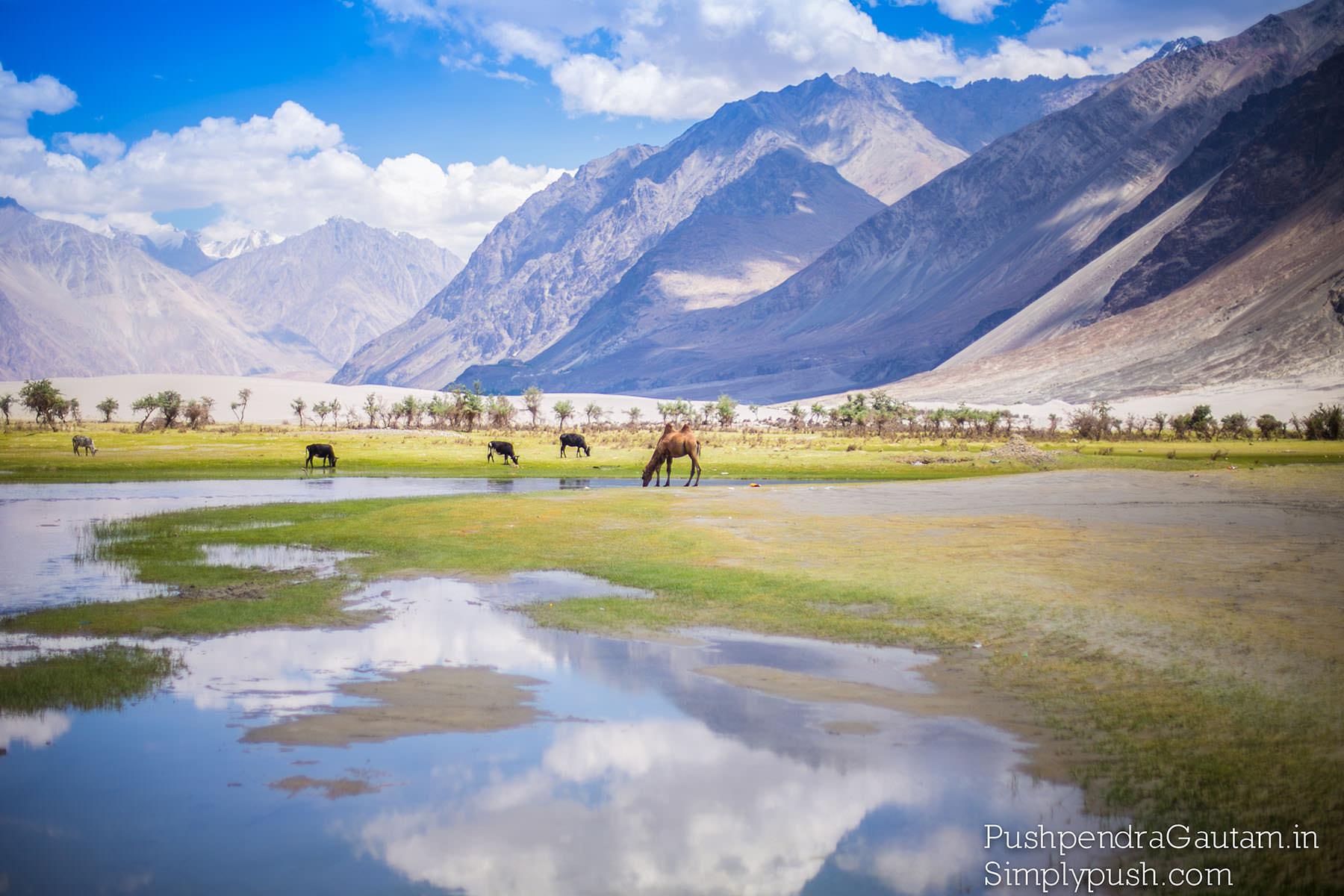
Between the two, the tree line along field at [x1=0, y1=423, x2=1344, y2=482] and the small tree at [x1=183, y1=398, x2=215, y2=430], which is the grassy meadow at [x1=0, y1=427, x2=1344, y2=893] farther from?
the small tree at [x1=183, y1=398, x2=215, y2=430]

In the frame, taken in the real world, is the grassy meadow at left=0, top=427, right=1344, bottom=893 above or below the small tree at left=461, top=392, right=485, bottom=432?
below

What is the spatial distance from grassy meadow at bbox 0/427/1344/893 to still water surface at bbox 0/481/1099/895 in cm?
135

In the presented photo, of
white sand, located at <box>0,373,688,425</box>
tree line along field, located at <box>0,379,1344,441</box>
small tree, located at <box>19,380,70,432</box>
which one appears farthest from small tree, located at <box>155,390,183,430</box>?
white sand, located at <box>0,373,688,425</box>

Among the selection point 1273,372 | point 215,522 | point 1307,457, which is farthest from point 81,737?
point 1273,372

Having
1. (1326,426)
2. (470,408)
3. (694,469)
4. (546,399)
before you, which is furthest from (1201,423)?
(546,399)

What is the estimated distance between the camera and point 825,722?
11.8m

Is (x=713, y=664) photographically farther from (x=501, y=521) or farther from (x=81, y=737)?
(x=501, y=521)

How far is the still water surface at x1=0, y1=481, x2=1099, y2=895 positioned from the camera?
→ 8359 millimetres

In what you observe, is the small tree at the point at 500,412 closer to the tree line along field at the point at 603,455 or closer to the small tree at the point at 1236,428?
the tree line along field at the point at 603,455

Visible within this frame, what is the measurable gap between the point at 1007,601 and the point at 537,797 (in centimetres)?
1072

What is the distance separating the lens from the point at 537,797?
9.71 meters

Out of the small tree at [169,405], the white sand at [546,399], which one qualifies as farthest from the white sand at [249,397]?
the small tree at [169,405]

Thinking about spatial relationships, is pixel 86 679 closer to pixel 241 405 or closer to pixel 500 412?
pixel 500 412

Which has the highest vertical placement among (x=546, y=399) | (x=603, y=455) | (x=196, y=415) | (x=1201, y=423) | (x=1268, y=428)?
(x=546, y=399)
